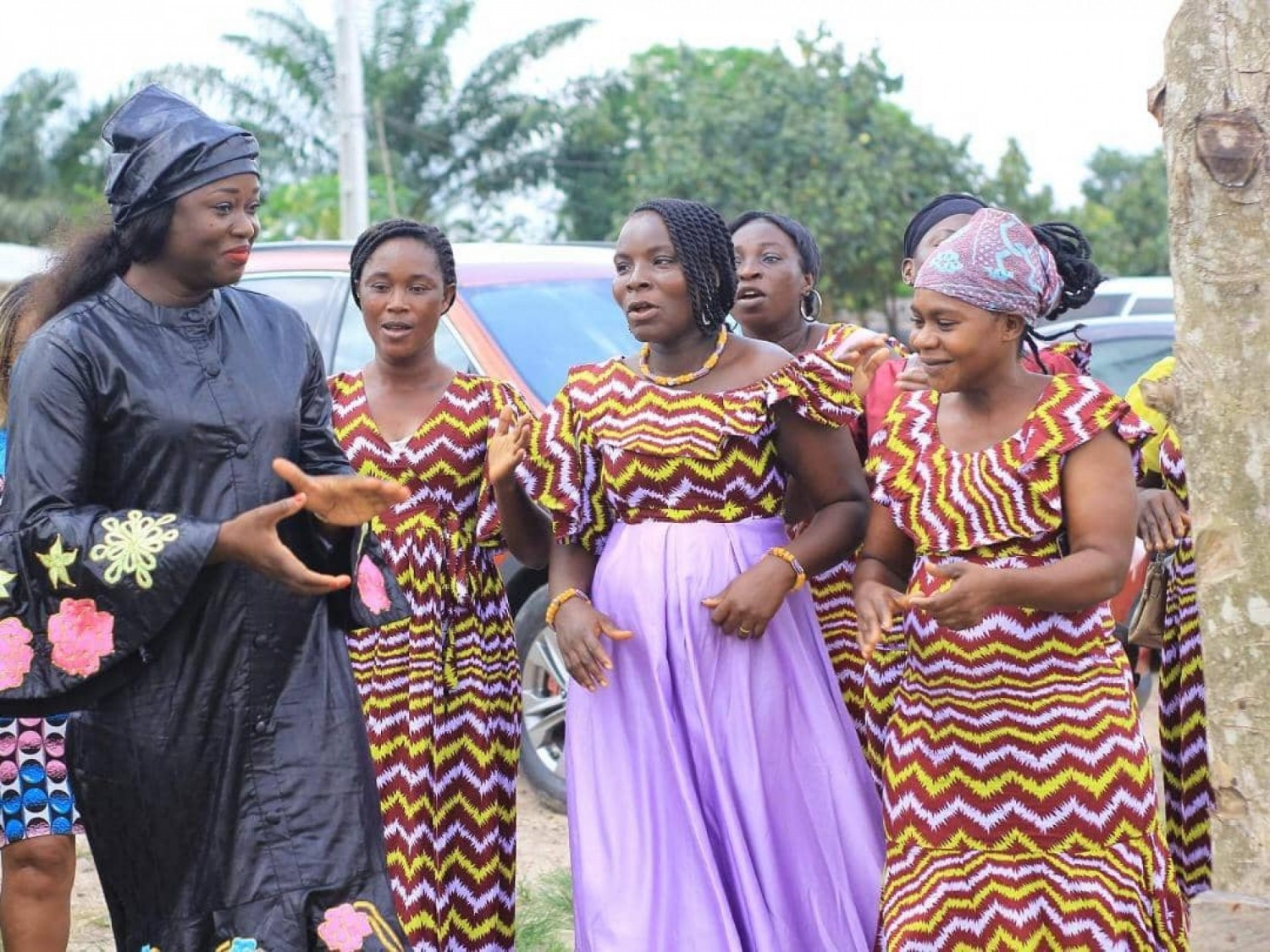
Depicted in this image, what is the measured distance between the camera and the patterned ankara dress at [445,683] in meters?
4.91

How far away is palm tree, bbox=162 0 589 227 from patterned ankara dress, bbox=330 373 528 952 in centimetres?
2260

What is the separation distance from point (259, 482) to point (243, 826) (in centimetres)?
67

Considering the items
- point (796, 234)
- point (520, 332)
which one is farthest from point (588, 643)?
point (520, 332)

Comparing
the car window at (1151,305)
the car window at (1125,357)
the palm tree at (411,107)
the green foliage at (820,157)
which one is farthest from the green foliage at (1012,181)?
the car window at (1125,357)

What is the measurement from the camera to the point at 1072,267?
489 centimetres

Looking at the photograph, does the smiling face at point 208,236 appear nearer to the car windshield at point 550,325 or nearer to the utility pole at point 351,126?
the car windshield at point 550,325

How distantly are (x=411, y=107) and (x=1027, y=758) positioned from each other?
26.2 meters

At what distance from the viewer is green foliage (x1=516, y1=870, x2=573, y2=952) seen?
5.66m

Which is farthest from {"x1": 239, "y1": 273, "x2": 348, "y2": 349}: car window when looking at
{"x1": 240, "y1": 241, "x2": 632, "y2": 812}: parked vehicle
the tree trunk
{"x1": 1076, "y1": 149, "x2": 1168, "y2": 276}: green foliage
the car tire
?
{"x1": 1076, "y1": 149, "x2": 1168, "y2": 276}: green foliage

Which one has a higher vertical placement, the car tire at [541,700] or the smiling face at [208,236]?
the smiling face at [208,236]

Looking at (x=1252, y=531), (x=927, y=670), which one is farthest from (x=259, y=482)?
(x=1252, y=531)

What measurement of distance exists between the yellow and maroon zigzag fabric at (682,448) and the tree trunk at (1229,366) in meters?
1.29

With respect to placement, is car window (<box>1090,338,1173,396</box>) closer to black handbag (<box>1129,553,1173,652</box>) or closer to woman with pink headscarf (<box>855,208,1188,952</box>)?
black handbag (<box>1129,553,1173,652</box>)

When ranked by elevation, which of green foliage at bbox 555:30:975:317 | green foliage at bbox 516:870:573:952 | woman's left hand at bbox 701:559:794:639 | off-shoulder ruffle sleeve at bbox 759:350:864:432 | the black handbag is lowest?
green foliage at bbox 516:870:573:952
